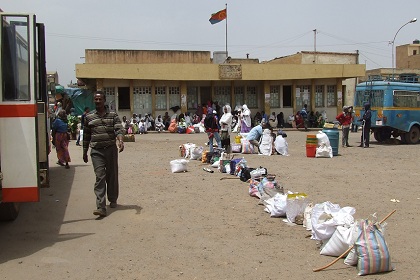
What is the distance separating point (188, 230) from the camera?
6.47 meters

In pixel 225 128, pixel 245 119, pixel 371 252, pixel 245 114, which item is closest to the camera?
pixel 371 252

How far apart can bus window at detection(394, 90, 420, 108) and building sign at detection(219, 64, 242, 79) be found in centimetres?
1126

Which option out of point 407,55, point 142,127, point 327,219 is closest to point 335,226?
point 327,219

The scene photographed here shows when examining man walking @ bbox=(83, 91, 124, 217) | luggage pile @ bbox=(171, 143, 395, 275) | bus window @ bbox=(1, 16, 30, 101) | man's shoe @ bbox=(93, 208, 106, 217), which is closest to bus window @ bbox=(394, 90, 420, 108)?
luggage pile @ bbox=(171, 143, 395, 275)

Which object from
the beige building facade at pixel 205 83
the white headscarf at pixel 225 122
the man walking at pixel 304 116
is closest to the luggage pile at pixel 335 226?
the white headscarf at pixel 225 122

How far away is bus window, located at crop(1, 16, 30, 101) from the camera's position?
5398 mm

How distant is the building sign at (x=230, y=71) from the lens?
28719 millimetres

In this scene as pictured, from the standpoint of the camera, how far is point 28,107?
5406mm

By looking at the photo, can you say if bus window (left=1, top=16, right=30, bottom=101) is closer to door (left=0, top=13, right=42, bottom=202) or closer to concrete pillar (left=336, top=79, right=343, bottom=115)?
door (left=0, top=13, right=42, bottom=202)

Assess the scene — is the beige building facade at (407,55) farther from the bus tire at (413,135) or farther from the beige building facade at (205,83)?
the bus tire at (413,135)

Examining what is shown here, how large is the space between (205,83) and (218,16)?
10.0m

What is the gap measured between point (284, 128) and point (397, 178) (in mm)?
19699

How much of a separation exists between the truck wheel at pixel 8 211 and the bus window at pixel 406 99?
663 inches

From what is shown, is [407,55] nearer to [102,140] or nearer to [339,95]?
[339,95]
